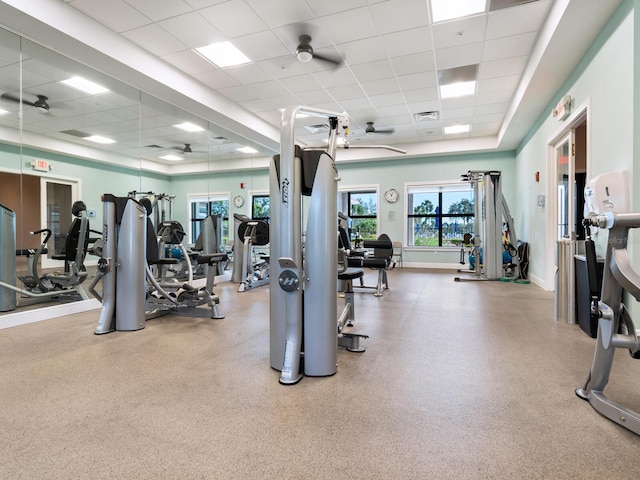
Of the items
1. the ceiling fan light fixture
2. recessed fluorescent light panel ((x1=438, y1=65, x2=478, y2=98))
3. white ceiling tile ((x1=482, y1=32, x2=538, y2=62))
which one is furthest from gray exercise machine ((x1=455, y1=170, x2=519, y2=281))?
the ceiling fan light fixture

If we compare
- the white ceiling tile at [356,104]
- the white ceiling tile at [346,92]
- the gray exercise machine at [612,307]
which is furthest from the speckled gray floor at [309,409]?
the white ceiling tile at [356,104]

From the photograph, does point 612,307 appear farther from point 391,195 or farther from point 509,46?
point 391,195

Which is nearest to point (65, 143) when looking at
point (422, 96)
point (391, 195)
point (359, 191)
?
point (422, 96)

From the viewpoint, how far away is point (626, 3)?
9.80ft

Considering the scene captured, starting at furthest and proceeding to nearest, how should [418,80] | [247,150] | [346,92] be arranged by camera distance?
[247,150]
[346,92]
[418,80]

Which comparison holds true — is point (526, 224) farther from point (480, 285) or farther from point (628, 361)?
point (628, 361)

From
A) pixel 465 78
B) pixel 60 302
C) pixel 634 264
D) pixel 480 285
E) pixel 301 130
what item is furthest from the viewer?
pixel 301 130

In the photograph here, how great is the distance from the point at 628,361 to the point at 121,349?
393 centimetres

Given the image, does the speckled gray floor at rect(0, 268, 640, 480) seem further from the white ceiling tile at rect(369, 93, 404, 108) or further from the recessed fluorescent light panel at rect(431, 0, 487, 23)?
the white ceiling tile at rect(369, 93, 404, 108)

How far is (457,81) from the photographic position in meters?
5.55

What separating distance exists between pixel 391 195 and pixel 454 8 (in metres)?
6.23

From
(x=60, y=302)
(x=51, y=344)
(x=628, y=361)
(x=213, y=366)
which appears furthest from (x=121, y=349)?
(x=628, y=361)

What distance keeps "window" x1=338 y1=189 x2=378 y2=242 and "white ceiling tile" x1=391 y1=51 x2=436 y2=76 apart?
198 inches

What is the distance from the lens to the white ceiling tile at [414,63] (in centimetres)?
474
